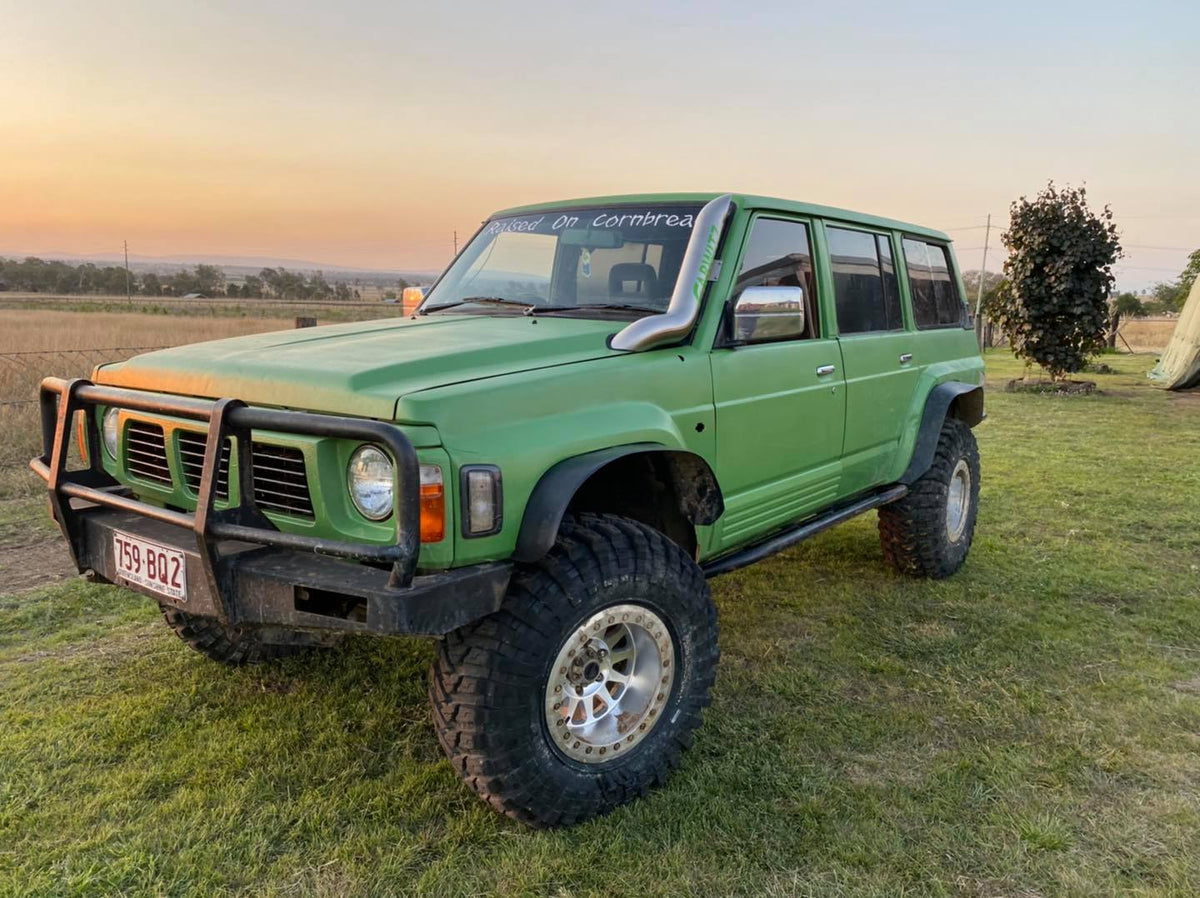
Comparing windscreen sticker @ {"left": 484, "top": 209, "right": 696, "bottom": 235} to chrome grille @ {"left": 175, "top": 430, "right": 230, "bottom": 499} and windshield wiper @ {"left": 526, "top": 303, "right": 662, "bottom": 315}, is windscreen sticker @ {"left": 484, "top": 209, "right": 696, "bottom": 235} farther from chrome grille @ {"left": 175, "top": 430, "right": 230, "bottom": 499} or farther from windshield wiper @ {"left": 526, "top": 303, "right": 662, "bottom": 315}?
chrome grille @ {"left": 175, "top": 430, "right": 230, "bottom": 499}

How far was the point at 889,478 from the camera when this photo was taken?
15.3 ft

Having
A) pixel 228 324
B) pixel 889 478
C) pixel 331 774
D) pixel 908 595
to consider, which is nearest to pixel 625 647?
pixel 331 774

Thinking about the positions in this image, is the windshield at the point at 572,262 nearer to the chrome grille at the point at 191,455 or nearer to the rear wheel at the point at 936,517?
the chrome grille at the point at 191,455

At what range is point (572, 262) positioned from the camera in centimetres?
387

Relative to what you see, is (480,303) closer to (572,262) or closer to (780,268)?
(572,262)

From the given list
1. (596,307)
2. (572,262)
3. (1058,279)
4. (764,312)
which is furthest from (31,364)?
(1058,279)

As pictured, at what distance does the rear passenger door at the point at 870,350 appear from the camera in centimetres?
418

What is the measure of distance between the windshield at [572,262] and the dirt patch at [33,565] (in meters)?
2.84

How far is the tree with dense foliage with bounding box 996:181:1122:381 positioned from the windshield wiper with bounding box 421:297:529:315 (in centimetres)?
1369

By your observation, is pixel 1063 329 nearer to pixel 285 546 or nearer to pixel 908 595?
pixel 908 595

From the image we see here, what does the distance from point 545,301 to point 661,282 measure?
55 centimetres

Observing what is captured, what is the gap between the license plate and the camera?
2.59m

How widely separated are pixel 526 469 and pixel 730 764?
55.6 inches

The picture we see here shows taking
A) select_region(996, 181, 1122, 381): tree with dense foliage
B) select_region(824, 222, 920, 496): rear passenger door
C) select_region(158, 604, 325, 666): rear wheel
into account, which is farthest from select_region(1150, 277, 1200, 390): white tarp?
select_region(158, 604, 325, 666): rear wheel
